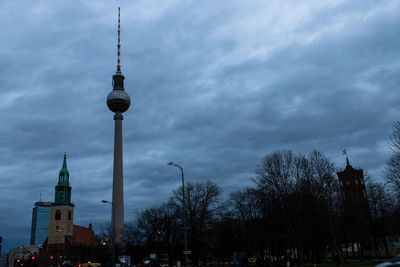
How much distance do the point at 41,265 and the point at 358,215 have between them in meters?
101

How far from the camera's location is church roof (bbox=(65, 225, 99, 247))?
119125mm

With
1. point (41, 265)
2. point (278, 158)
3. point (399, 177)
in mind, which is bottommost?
point (41, 265)

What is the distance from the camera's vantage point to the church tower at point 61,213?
117 m

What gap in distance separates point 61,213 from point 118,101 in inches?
1545

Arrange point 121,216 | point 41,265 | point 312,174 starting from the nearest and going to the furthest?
point 312,174
point 121,216
point 41,265

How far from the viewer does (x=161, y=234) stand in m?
66.1

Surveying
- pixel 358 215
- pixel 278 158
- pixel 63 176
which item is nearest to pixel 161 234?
pixel 278 158

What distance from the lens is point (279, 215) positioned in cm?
4641

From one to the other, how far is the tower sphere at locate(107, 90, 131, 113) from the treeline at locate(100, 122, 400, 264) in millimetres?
52148

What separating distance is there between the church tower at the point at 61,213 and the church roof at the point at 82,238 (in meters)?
2.84

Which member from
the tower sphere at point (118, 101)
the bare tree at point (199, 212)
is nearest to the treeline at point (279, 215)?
the bare tree at point (199, 212)

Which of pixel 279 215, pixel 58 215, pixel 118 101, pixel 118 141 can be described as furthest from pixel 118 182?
pixel 279 215

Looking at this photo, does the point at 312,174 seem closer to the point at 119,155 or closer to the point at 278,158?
the point at 278,158

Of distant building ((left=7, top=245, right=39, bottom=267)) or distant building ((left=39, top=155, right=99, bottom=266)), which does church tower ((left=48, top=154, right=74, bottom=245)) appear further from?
distant building ((left=7, top=245, right=39, bottom=267))
